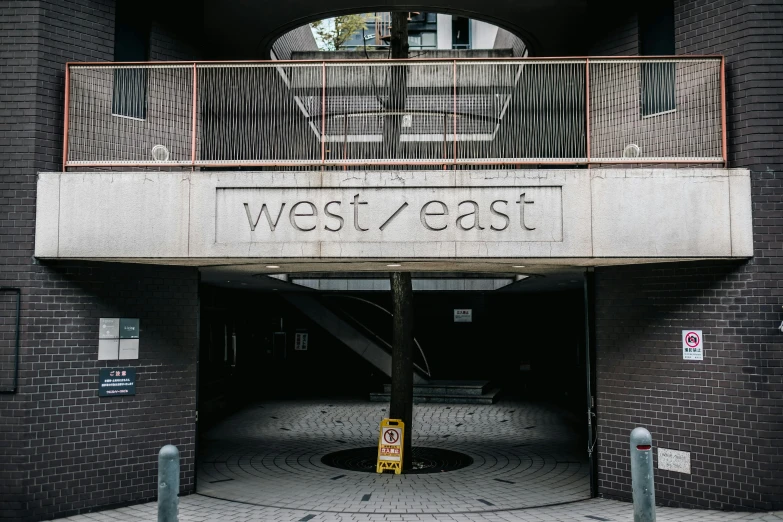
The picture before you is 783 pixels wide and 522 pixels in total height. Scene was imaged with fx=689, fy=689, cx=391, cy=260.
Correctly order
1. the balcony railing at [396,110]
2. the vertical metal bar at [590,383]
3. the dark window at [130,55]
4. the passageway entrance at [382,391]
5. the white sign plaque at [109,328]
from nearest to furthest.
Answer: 1. the balcony railing at [396,110]
2. the white sign plaque at [109,328]
3. the dark window at [130,55]
4. the vertical metal bar at [590,383]
5. the passageway entrance at [382,391]

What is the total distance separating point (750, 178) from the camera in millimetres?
8211

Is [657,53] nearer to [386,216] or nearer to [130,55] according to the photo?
[386,216]

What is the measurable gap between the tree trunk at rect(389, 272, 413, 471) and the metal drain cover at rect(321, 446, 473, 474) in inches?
24.6

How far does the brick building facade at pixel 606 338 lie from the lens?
8133mm

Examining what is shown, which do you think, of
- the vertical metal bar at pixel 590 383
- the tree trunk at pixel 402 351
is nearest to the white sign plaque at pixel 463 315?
the tree trunk at pixel 402 351

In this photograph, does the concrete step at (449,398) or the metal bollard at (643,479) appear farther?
the concrete step at (449,398)

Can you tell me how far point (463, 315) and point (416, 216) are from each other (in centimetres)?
1349

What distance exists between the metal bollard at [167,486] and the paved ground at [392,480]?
2.73 meters

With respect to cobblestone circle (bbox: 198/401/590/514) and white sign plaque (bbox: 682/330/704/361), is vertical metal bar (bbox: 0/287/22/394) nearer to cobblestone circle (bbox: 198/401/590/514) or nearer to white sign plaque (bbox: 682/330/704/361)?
cobblestone circle (bbox: 198/401/590/514)

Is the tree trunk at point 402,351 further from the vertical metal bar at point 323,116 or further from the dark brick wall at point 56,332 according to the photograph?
the dark brick wall at point 56,332

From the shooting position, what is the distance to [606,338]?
30.7ft

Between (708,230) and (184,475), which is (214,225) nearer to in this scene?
(184,475)

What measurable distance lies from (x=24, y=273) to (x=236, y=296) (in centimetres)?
1058

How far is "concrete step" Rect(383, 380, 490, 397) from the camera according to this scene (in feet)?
63.9
